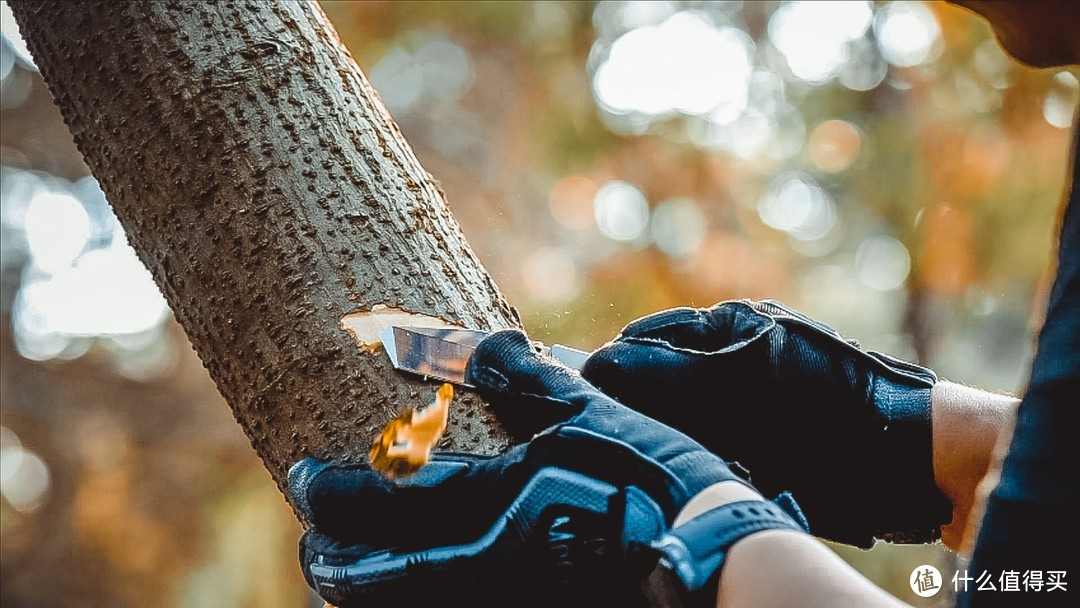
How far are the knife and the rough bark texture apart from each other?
0.01m

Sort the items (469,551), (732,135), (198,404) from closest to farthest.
Answer: (469,551) → (732,135) → (198,404)

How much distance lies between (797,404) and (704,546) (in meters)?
0.31

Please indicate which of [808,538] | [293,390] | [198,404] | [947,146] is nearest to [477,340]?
[293,390]

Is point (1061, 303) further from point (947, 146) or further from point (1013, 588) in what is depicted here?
point (947, 146)

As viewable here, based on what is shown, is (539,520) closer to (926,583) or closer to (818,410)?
(818,410)

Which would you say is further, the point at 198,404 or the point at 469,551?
the point at 198,404

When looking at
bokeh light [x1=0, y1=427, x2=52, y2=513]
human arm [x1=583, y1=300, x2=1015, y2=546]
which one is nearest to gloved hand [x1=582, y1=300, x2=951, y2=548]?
human arm [x1=583, y1=300, x2=1015, y2=546]

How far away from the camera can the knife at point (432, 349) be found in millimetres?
759

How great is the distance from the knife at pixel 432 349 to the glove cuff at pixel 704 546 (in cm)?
26

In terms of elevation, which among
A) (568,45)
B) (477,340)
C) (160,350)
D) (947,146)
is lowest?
(160,350)

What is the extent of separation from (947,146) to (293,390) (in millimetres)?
4680

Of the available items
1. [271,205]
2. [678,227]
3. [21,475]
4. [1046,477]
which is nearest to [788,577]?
[1046,477]

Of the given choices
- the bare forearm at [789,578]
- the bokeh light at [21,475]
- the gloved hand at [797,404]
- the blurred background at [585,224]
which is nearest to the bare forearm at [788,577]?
the bare forearm at [789,578]

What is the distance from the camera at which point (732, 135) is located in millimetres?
5277
